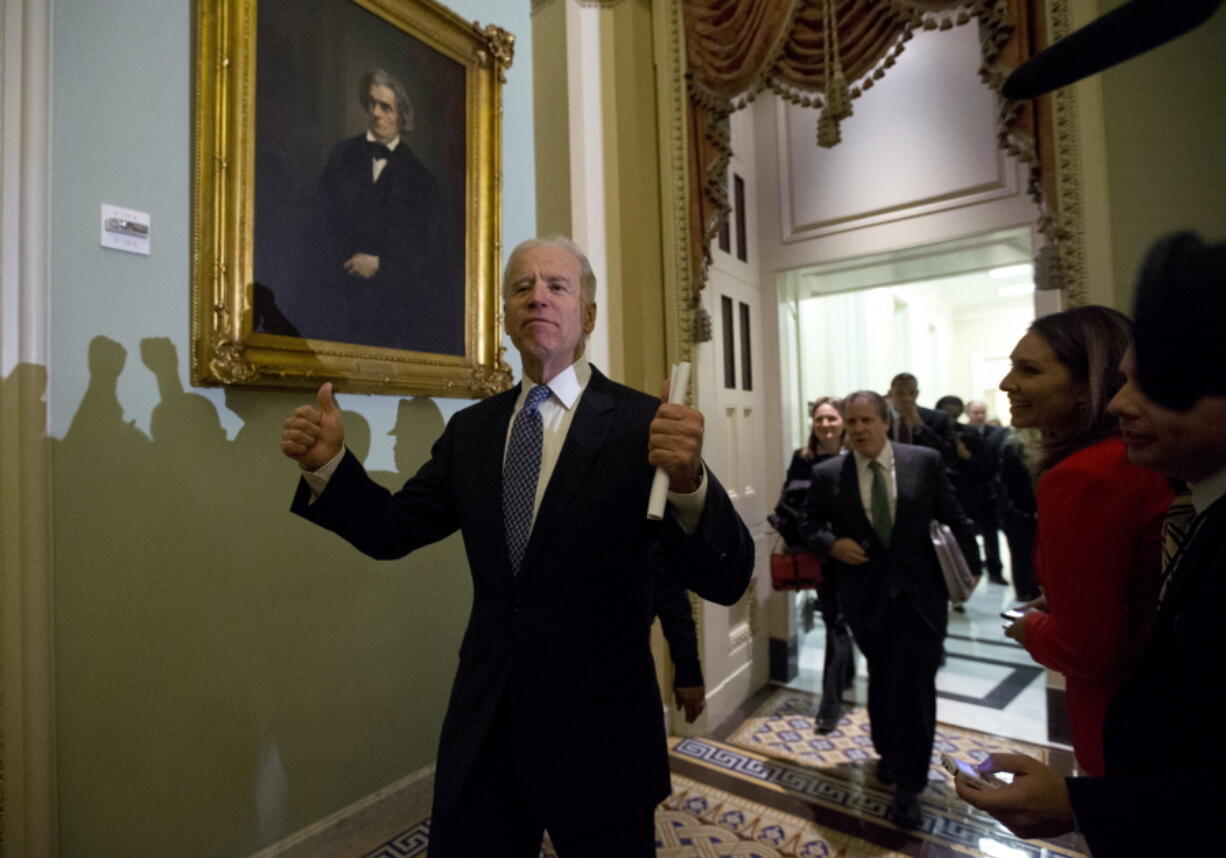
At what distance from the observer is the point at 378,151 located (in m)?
2.27

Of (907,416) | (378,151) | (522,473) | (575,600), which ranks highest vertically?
(378,151)

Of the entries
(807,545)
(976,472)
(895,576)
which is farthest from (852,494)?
(976,472)

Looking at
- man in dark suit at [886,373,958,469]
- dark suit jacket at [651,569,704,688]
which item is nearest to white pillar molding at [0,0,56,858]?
dark suit jacket at [651,569,704,688]

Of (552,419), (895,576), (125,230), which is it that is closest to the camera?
(552,419)

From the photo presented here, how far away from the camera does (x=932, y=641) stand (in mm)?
2424

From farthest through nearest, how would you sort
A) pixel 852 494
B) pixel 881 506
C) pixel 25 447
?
pixel 852 494 < pixel 881 506 < pixel 25 447

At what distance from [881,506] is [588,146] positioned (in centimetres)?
212

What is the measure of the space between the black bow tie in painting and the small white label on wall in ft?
2.53

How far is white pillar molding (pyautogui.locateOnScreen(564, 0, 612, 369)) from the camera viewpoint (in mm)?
3021

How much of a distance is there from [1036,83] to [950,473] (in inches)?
180

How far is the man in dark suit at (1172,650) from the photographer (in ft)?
2.19

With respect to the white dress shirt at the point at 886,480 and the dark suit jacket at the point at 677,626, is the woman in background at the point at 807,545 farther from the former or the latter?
the dark suit jacket at the point at 677,626

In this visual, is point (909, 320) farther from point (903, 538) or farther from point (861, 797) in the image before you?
point (861, 797)

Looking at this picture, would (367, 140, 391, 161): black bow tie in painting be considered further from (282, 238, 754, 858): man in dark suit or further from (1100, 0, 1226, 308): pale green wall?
(1100, 0, 1226, 308): pale green wall
